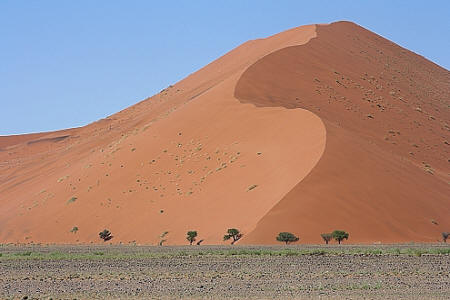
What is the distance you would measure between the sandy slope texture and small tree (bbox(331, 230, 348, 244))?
3988mm

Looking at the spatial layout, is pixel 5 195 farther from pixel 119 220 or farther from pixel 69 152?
pixel 119 220

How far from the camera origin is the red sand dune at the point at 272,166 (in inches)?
1695

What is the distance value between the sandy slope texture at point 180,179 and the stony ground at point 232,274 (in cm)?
1127

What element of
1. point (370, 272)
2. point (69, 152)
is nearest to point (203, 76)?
point (69, 152)

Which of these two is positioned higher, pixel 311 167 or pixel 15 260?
pixel 311 167

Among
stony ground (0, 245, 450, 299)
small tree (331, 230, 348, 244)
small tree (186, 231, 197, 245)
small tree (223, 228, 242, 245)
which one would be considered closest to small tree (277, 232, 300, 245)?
small tree (331, 230, 348, 244)

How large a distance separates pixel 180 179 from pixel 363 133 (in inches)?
524

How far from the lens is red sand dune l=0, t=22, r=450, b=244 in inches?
Answer: 1695

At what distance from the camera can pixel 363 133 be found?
5569cm

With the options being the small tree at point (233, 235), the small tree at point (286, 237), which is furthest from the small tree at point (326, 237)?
the small tree at point (233, 235)

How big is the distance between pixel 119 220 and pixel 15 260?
18.3 meters

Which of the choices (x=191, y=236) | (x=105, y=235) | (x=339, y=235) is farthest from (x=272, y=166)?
(x=105, y=235)

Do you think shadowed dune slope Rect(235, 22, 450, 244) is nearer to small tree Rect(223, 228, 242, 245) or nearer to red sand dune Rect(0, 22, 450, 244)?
red sand dune Rect(0, 22, 450, 244)

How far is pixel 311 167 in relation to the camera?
148ft
